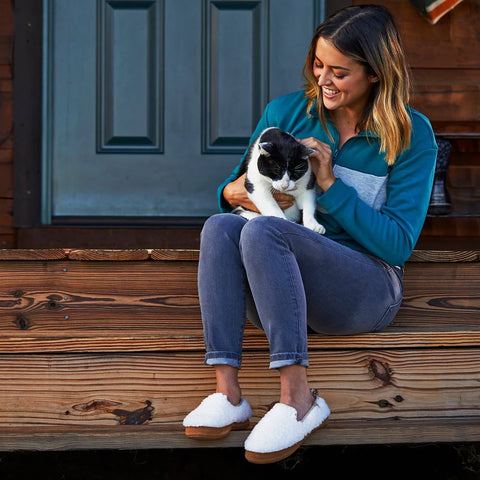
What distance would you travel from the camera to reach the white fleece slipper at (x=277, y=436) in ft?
5.15

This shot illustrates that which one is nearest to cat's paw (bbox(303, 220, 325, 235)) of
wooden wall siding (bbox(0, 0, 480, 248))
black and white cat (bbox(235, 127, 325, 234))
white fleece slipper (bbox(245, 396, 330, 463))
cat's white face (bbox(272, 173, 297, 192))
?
black and white cat (bbox(235, 127, 325, 234))

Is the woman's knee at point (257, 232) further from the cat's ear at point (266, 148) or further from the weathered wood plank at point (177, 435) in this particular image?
the weathered wood plank at point (177, 435)

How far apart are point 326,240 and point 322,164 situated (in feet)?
0.80

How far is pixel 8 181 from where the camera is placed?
10.2 feet

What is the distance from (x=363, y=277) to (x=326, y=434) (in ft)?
1.45

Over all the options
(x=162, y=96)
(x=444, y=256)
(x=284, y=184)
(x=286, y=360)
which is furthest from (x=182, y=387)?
(x=162, y=96)

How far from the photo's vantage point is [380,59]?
6.27 feet

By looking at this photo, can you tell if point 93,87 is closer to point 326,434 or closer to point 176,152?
point 176,152

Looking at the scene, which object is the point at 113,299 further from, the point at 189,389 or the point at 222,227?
the point at 222,227

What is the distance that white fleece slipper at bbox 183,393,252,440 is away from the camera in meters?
1.64

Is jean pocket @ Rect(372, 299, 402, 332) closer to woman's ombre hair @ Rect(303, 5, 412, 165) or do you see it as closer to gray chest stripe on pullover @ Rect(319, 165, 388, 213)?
gray chest stripe on pullover @ Rect(319, 165, 388, 213)

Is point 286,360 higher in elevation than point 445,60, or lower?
lower

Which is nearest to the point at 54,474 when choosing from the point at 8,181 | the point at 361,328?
the point at 361,328

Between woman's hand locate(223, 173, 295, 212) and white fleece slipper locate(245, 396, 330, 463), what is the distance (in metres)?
0.76
